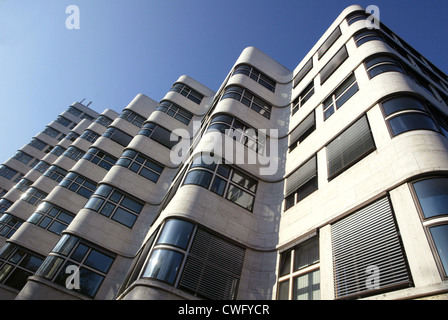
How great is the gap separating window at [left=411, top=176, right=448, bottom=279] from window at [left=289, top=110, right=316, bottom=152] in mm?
6767

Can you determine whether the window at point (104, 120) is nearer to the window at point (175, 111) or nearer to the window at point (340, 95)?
the window at point (175, 111)

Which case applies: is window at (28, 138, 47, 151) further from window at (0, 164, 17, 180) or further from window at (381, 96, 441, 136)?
window at (381, 96, 441, 136)

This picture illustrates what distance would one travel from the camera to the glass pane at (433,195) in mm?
5605

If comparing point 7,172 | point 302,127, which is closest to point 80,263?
point 302,127

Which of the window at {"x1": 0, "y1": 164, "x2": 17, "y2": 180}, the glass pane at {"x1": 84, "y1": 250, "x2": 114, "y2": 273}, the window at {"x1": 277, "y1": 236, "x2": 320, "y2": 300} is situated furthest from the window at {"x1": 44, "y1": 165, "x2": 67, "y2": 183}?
the window at {"x1": 277, "y1": 236, "x2": 320, "y2": 300}

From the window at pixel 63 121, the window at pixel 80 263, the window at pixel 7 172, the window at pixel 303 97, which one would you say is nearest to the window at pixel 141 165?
the window at pixel 80 263

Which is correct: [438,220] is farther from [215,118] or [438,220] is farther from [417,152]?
[215,118]

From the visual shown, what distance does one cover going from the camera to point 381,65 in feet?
35.6

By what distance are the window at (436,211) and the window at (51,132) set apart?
4620 centimetres

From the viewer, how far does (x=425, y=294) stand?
4684 millimetres

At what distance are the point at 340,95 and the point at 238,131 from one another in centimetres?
517
